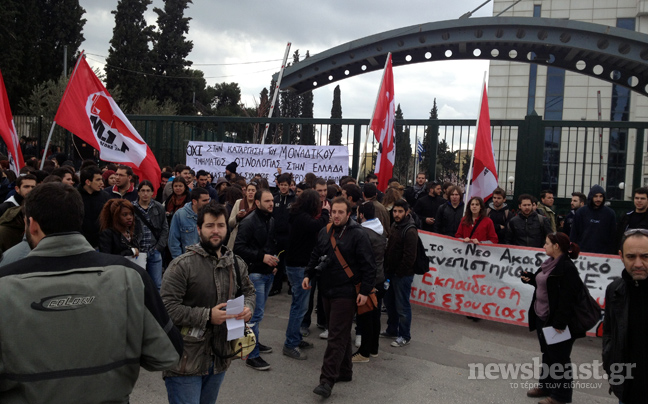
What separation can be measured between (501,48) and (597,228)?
4.47 metres

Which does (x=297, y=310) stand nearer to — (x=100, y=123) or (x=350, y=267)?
(x=350, y=267)

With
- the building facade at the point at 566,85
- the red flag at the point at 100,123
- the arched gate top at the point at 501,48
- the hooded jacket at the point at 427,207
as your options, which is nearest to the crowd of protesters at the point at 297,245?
the red flag at the point at 100,123

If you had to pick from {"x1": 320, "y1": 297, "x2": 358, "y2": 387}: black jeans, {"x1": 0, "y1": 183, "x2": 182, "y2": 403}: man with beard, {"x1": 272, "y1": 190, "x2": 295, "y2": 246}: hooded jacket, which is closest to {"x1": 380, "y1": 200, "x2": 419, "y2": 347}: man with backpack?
{"x1": 272, "y1": 190, "x2": 295, "y2": 246}: hooded jacket

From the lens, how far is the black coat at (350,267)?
5.12m

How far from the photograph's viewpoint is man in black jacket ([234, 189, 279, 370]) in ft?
18.1

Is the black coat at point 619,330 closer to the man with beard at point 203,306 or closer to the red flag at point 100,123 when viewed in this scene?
the man with beard at point 203,306

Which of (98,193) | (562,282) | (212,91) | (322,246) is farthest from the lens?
(212,91)

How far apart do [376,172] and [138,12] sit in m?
32.5

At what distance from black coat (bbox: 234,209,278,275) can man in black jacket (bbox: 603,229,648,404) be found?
11.1ft

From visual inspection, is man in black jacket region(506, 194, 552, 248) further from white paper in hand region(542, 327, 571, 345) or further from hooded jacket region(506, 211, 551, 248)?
white paper in hand region(542, 327, 571, 345)

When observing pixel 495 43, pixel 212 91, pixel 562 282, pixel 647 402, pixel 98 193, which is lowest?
pixel 647 402

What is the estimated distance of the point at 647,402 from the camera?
3.40 m

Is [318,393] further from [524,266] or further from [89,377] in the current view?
[524,266]

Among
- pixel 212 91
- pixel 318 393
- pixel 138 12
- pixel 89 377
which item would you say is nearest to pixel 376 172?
pixel 318 393
